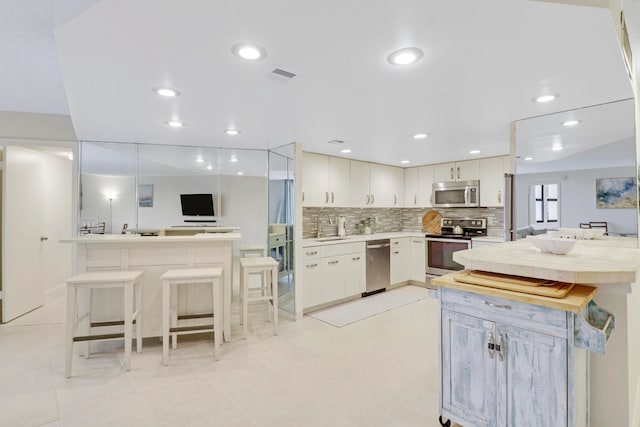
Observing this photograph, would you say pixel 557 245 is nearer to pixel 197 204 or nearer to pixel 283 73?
pixel 283 73

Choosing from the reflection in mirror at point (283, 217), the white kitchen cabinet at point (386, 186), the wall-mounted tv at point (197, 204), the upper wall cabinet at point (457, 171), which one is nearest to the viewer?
the reflection in mirror at point (283, 217)

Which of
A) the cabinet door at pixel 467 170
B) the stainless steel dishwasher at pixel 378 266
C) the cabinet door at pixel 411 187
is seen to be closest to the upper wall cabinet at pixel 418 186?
the cabinet door at pixel 411 187

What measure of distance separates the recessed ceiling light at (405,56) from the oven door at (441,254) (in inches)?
145

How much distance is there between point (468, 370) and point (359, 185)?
12.3 feet

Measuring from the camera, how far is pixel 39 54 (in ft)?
7.73

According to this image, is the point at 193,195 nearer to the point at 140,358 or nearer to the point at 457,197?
the point at 140,358

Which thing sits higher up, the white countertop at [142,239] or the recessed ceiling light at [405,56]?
the recessed ceiling light at [405,56]

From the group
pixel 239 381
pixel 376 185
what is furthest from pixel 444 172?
pixel 239 381

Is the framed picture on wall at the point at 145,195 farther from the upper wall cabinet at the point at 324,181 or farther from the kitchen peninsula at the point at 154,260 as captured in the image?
the upper wall cabinet at the point at 324,181

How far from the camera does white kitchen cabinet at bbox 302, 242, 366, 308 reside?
410cm

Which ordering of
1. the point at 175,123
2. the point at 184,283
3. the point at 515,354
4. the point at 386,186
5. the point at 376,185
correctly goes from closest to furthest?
1. the point at 515,354
2. the point at 184,283
3. the point at 175,123
4. the point at 376,185
5. the point at 386,186

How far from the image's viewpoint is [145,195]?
4.13 meters

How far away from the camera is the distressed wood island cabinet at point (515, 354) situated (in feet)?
4.66

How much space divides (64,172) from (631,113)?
279 inches
